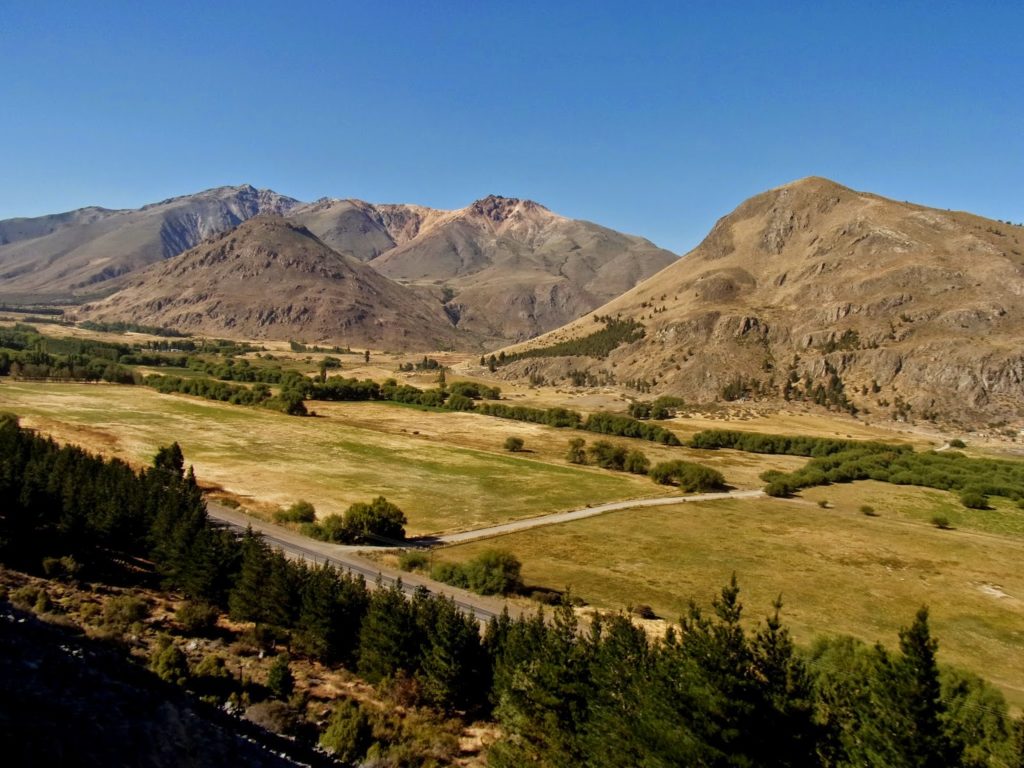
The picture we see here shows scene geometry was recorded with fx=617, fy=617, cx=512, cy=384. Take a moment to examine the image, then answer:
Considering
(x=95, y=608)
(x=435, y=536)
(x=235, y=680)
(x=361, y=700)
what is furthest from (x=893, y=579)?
(x=95, y=608)

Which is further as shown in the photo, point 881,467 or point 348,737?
point 881,467

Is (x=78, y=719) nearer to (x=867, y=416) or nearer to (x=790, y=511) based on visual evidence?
(x=790, y=511)

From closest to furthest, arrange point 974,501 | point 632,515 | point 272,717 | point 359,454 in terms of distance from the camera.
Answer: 1. point 272,717
2. point 632,515
3. point 974,501
4. point 359,454

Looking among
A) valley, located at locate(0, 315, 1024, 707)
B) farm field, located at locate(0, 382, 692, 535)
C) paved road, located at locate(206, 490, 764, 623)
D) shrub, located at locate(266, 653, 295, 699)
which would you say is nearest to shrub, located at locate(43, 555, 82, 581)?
paved road, located at locate(206, 490, 764, 623)

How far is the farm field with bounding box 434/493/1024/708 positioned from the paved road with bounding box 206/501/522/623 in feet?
24.7

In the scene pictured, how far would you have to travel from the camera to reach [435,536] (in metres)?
74.6

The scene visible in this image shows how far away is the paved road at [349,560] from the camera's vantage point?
171 ft

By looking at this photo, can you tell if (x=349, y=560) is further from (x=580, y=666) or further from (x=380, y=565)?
(x=580, y=666)

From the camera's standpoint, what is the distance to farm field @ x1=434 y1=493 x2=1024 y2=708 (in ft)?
177

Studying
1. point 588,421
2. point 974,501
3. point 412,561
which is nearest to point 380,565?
point 412,561

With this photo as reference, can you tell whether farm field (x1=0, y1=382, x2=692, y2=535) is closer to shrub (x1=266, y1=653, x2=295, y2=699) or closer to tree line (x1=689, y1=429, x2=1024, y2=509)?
tree line (x1=689, y1=429, x2=1024, y2=509)

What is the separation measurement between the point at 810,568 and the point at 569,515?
3114 centimetres

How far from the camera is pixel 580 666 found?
28953 millimetres

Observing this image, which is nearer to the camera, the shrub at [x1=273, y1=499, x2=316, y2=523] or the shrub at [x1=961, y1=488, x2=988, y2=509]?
the shrub at [x1=273, y1=499, x2=316, y2=523]
